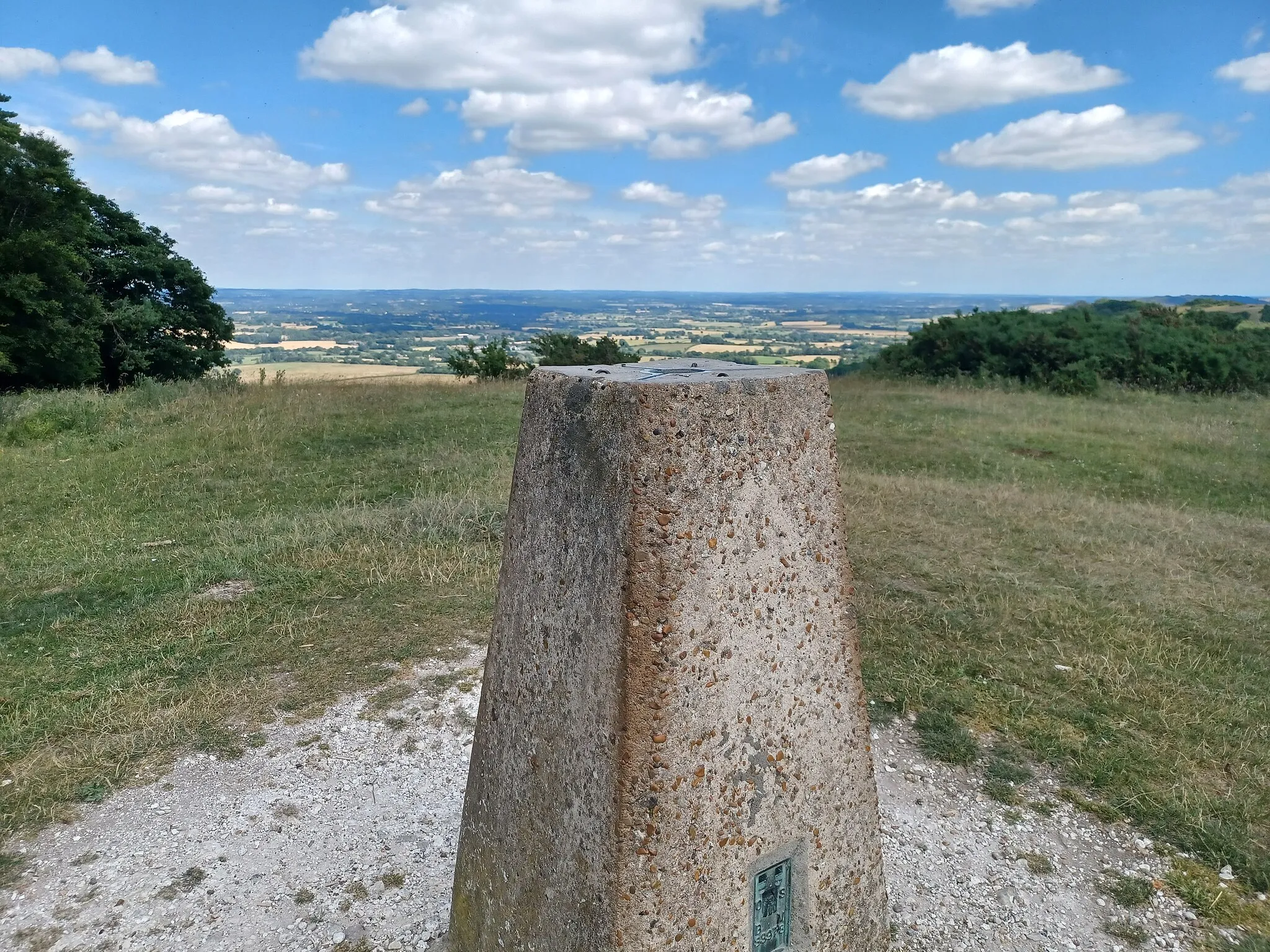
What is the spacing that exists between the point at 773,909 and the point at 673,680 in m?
0.83

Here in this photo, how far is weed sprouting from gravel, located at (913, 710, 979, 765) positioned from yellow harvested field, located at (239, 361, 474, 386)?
1514cm

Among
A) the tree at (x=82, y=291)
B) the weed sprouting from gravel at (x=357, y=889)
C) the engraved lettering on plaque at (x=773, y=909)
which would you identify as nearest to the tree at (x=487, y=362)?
the tree at (x=82, y=291)

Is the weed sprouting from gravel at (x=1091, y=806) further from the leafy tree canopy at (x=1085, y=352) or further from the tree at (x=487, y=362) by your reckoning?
the tree at (x=487, y=362)

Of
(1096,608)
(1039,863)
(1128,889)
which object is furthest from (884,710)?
(1096,608)

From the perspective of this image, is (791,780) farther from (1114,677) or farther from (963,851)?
(1114,677)

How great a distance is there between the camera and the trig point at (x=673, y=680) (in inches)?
81.1

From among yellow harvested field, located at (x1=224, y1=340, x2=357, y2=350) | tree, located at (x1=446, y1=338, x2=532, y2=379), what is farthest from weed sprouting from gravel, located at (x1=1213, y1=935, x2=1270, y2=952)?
yellow harvested field, located at (x1=224, y1=340, x2=357, y2=350)

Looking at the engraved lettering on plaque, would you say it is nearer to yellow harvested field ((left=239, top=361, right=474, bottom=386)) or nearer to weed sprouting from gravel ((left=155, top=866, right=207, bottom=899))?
weed sprouting from gravel ((left=155, top=866, right=207, bottom=899))

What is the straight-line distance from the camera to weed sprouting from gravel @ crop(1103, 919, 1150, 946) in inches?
129

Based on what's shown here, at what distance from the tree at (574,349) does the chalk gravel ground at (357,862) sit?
1979cm

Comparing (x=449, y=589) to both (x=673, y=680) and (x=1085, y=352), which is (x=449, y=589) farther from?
(x=1085, y=352)

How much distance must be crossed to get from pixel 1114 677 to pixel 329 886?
4685 millimetres

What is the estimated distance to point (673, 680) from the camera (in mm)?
2076

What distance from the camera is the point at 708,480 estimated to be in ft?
6.88
